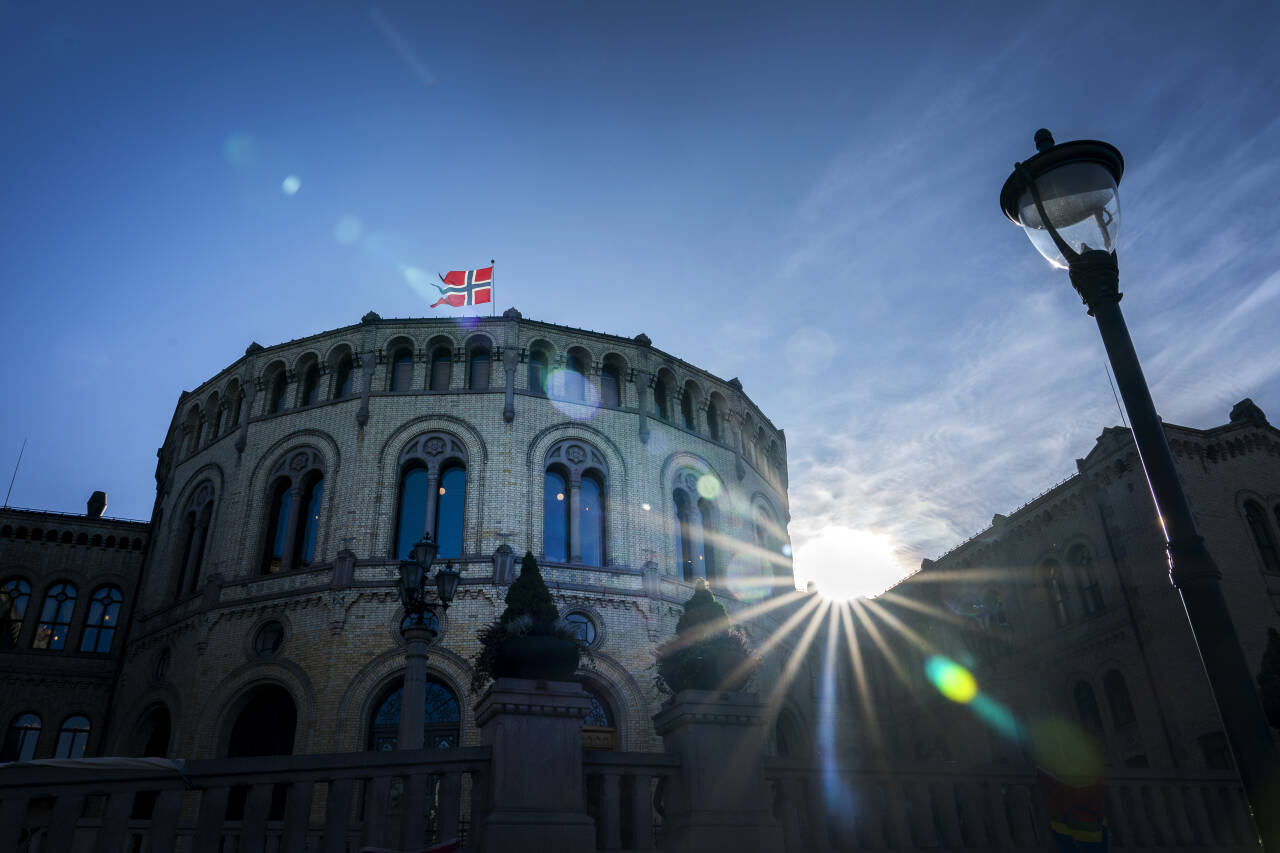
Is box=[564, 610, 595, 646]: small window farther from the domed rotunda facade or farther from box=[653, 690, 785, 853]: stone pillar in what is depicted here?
box=[653, 690, 785, 853]: stone pillar

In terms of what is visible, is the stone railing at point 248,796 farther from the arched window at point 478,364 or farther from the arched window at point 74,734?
the arched window at point 74,734

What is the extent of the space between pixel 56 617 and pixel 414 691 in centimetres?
2245

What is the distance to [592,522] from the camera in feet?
80.6

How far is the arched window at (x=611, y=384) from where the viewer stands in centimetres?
2631

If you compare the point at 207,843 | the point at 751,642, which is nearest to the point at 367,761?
the point at 207,843

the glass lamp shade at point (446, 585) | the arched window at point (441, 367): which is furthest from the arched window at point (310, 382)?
the glass lamp shade at point (446, 585)

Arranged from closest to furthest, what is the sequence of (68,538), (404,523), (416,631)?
(416,631)
(404,523)
(68,538)

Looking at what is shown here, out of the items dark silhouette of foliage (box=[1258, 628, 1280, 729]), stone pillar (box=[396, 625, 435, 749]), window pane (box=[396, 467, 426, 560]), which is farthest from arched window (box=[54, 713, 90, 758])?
dark silhouette of foliage (box=[1258, 628, 1280, 729])

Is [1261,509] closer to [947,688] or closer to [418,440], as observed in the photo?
[947,688]

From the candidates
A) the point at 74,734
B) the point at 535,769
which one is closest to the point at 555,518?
the point at 535,769

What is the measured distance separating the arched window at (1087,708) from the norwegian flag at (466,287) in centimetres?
2291

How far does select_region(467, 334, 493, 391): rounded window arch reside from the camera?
25.2 m

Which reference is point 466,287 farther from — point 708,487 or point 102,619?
point 102,619

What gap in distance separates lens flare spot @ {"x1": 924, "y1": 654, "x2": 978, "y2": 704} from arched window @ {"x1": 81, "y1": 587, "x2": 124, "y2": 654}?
102 ft
